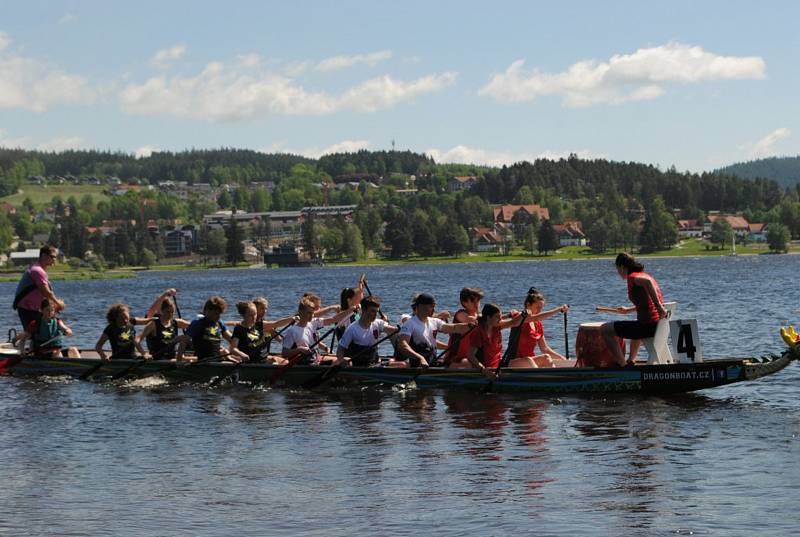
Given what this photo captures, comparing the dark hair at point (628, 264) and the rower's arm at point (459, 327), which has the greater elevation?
the dark hair at point (628, 264)

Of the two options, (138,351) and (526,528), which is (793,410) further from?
(138,351)

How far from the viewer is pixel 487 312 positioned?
779 inches

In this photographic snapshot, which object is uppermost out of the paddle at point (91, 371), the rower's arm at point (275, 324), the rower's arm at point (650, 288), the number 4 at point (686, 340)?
the rower's arm at point (650, 288)

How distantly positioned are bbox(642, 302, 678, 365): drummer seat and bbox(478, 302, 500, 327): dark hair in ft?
8.12

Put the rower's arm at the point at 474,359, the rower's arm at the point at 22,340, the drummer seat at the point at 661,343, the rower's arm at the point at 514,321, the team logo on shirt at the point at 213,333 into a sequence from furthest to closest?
1. the rower's arm at the point at 22,340
2. the team logo on shirt at the point at 213,333
3. the rower's arm at the point at 474,359
4. the rower's arm at the point at 514,321
5. the drummer seat at the point at 661,343

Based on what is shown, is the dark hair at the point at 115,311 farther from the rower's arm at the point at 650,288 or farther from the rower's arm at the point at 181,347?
the rower's arm at the point at 650,288

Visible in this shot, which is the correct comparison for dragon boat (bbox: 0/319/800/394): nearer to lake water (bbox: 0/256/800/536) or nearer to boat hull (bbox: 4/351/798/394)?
boat hull (bbox: 4/351/798/394)

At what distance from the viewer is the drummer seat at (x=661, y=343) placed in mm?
18578

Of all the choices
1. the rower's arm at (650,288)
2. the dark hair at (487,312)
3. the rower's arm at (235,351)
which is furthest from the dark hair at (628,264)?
the rower's arm at (235,351)

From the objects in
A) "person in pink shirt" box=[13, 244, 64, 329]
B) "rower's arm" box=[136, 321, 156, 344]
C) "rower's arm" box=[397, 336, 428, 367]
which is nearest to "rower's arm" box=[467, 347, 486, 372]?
"rower's arm" box=[397, 336, 428, 367]

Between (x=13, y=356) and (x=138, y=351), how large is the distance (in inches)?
Answer: 145

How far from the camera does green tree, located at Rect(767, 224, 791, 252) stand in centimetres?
19401

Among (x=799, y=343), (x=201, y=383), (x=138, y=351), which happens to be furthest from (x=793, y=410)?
(x=138, y=351)

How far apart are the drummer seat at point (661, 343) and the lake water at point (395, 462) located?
2.33 feet
